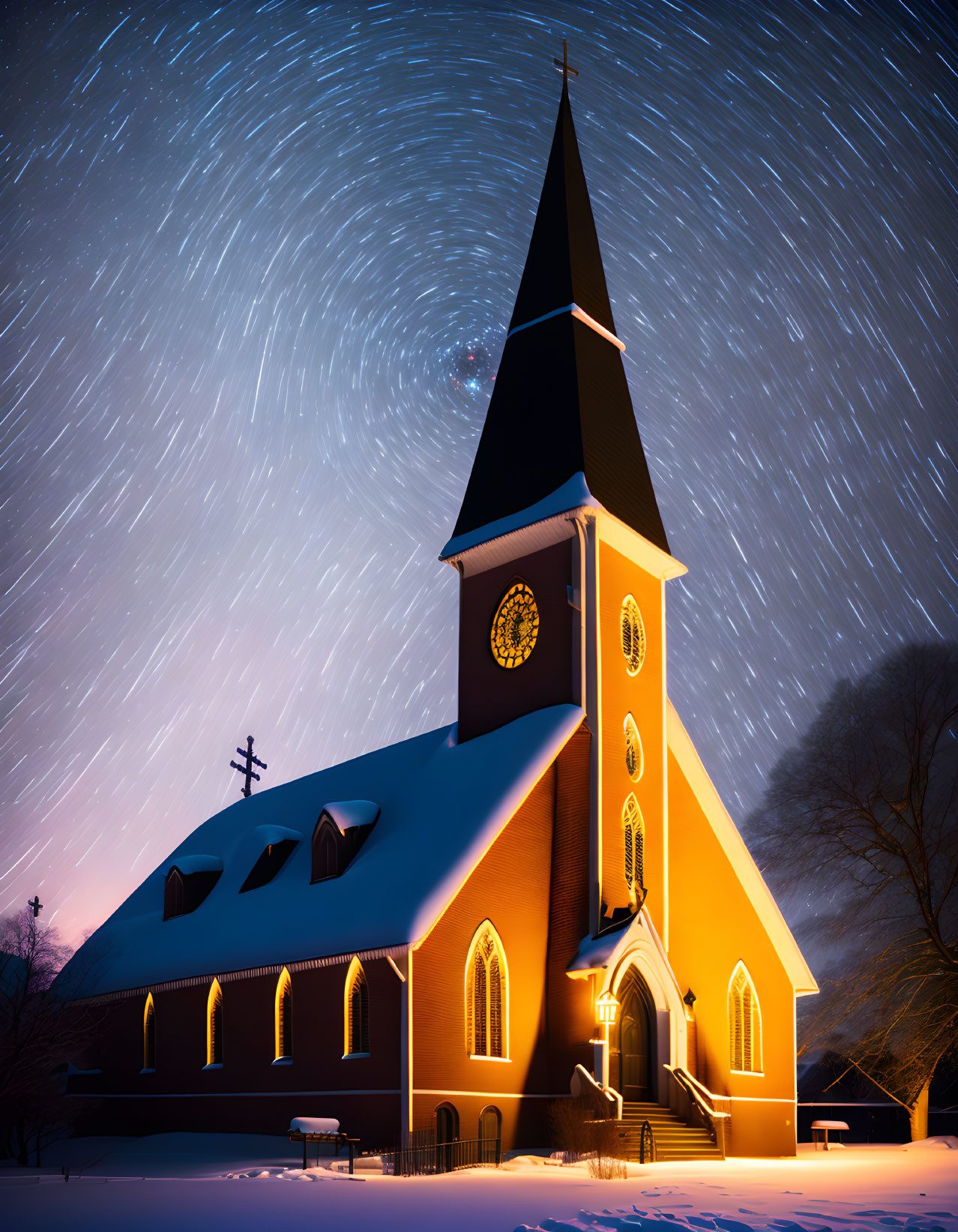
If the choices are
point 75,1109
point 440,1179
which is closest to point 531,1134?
point 440,1179

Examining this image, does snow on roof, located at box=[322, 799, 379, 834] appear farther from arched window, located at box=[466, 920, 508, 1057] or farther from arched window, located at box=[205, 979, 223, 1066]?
arched window, located at box=[466, 920, 508, 1057]

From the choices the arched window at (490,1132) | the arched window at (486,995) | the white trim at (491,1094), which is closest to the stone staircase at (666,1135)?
the white trim at (491,1094)

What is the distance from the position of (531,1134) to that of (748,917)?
358 inches

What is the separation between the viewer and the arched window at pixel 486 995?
24.8m

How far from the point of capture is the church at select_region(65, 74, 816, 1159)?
2480cm

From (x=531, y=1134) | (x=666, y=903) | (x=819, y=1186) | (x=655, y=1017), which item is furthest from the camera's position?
(x=666, y=903)

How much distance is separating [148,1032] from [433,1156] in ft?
44.6

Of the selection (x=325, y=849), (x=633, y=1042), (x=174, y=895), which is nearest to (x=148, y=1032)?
(x=174, y=895)

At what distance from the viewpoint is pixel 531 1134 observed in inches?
995

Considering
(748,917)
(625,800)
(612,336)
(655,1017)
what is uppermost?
(612,336)

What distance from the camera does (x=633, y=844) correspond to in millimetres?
29016

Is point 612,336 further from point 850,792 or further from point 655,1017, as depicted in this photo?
point 655,1017

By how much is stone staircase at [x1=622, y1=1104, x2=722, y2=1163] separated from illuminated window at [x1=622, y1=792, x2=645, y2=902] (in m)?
4.77

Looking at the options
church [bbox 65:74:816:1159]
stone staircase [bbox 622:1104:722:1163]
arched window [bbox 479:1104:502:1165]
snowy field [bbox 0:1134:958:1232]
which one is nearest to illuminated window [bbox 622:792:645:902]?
church [bbox 65:74:816:1159]
